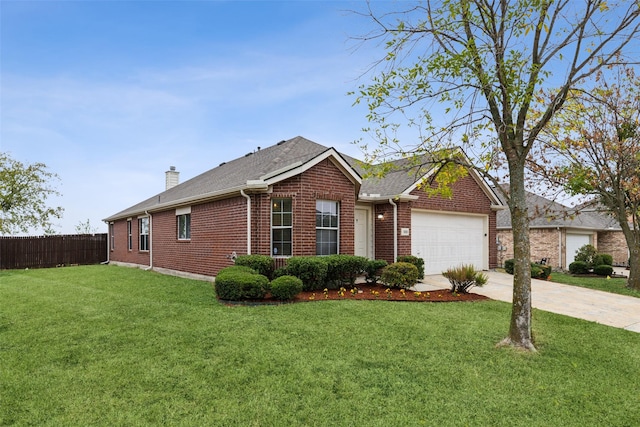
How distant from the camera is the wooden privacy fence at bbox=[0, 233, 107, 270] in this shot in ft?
64.2

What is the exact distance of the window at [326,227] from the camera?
35.3 feet

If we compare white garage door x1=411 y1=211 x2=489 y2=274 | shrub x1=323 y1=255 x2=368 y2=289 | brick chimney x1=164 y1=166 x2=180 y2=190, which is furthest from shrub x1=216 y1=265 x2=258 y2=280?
brick chimney x1=164 y1=166 x2=180 y2=190

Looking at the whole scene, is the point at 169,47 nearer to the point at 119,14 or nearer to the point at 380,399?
the point at 119,14

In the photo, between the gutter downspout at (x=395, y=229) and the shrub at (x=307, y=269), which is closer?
the shrub at (x=307, y=269)

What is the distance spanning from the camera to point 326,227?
1091 cm

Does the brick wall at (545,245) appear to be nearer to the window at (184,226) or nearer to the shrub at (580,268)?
the shrub at (580,268)

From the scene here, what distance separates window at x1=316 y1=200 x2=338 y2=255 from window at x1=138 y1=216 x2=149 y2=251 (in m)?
10.1

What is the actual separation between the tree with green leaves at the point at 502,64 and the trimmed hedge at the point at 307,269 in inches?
168

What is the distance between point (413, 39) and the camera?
618cm

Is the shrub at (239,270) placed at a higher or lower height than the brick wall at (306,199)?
lower

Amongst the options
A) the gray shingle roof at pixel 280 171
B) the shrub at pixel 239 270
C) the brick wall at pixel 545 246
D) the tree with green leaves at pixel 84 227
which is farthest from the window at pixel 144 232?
the brick wall at pixel 545 246

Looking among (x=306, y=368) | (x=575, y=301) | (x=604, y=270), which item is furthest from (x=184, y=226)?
(x=604, y=270)

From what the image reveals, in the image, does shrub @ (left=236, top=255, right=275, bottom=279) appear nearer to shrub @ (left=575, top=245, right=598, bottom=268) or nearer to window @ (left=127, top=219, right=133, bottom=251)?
window @ (left=127, top=219, right=133, bottom=251)

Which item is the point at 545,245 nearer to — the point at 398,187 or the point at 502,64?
the point at 398,187
